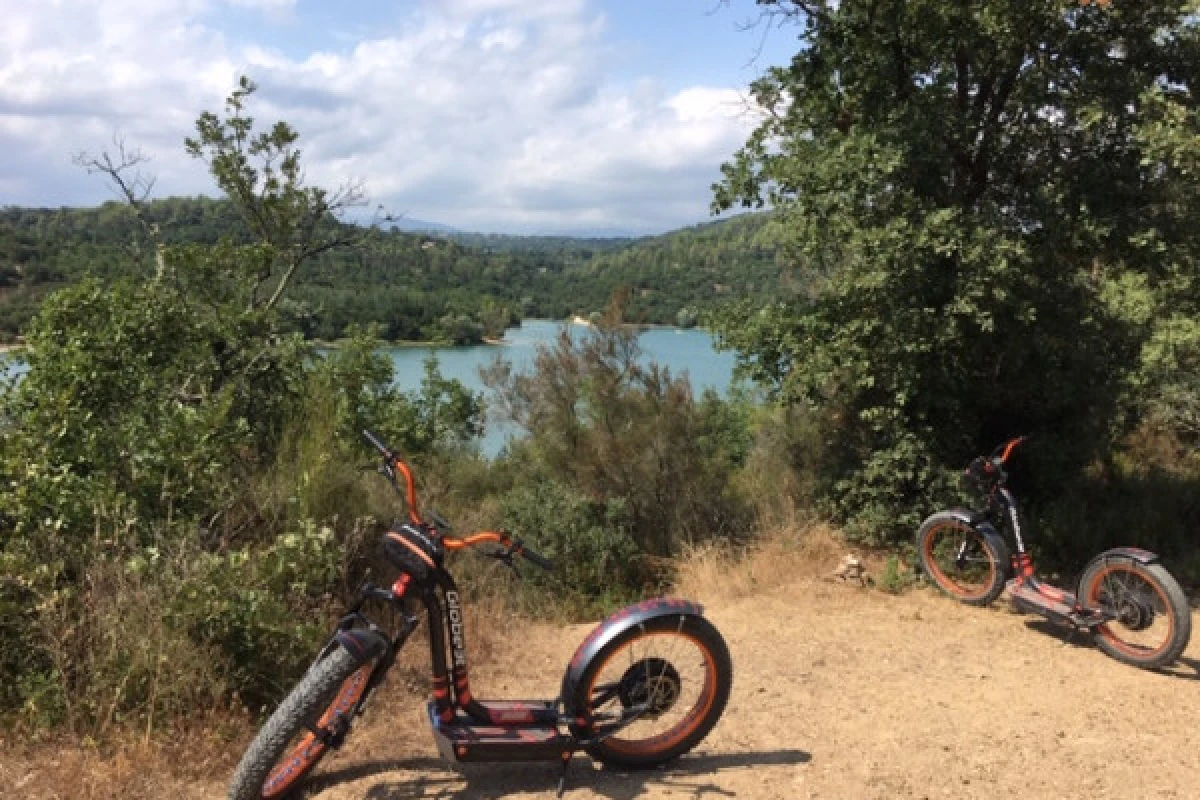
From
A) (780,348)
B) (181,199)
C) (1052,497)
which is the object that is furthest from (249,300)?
(1052,497)

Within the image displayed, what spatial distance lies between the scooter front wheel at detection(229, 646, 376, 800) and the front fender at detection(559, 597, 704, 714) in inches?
32.8

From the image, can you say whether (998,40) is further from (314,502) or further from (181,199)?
(181,199)

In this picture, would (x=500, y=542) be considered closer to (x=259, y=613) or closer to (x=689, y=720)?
(x=689, y=720)

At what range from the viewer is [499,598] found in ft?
19.0

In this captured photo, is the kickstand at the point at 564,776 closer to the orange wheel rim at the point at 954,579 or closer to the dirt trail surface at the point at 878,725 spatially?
the dirt trail surface at the point at 878,725

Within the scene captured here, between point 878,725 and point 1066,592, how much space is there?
221 centimetres

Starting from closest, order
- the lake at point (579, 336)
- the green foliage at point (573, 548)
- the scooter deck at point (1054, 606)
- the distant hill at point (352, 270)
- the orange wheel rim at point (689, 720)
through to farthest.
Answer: the orange wheel rim at point (689, 720) < the scooter deck at point (1054, 606) < the green foliage at point (573, 548) < the distant hill at point (352, 270) < the lake at point (579, 336)

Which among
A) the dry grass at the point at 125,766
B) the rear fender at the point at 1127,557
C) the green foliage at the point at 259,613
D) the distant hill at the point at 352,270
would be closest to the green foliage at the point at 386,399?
the distant hill at the point at 352,270

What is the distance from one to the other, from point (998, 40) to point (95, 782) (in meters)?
7.15

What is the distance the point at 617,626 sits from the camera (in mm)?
3572

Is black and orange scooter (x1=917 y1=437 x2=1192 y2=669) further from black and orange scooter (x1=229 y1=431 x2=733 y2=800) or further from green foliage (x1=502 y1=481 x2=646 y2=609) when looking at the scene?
black and orange scooter (x1=229 y1=431 x2=733 y2=800)

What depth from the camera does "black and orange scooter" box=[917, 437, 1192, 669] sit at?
4863mm

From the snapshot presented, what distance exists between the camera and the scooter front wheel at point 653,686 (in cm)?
357

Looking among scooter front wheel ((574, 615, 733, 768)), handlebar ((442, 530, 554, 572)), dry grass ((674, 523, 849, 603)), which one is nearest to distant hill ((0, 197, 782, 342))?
dry grass ((674, 523, 849, 603))
